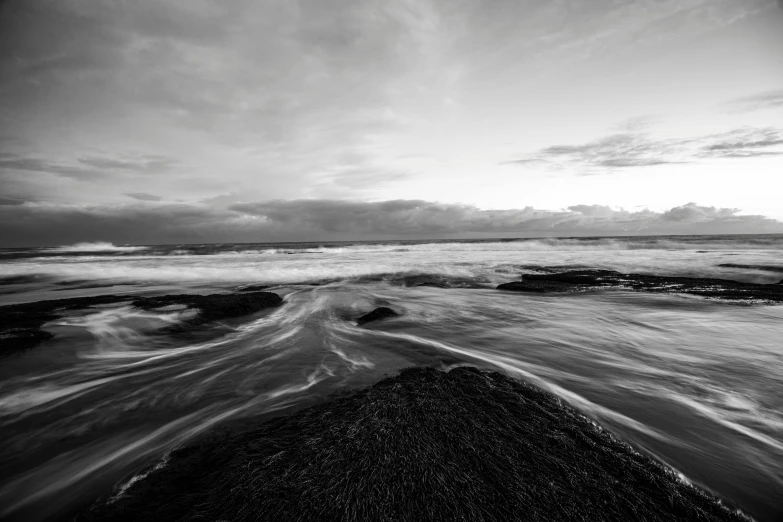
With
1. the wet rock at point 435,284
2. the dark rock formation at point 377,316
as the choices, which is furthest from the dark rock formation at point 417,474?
the wet rock at point 435,284

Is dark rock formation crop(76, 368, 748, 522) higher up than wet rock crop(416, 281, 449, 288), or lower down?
higher up

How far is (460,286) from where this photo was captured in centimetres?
1512

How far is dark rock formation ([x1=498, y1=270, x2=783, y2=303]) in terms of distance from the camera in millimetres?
10867

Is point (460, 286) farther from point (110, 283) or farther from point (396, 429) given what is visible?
point (110, 283)

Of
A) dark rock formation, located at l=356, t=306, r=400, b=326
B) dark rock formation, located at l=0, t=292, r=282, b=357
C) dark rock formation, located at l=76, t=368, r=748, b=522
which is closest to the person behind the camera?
dark rock formation, located at l=76, t=368, r=748, b=522

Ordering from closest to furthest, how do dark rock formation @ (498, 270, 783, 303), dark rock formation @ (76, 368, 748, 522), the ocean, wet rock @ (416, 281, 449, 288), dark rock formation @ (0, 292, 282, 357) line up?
1. dark rock formation @ (76, 368, 748, 522)
2. the ocean
3. dark rock formation @ (0, 292, 282, 357)
4. dark rock formation @ (498, 270, 783, 303)
5. wet rock @ (416, 281, 449, 288)

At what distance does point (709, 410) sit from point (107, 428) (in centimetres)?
731

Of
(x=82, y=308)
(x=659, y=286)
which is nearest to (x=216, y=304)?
(x=82, y=308)

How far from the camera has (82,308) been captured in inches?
360

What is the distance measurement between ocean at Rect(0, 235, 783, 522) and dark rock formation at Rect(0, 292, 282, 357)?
0.31 m

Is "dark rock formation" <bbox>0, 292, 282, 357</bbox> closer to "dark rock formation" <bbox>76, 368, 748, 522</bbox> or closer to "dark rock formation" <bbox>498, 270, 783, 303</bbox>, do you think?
"dark rock formation" <bbox>76, 368, 748, 522</bbox>

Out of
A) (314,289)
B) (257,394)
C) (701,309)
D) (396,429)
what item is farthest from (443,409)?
(314,289)

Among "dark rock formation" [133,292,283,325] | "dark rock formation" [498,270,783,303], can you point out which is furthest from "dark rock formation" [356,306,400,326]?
"dark rock formation" [498,270,783,303]

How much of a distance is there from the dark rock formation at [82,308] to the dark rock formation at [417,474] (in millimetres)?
5910
